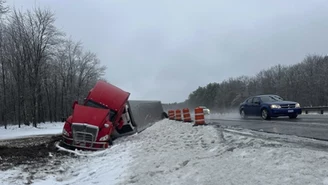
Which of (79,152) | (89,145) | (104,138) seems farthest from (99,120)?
(79,152)

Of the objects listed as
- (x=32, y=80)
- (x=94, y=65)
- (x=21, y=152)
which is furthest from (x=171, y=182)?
(x=94, y=65)

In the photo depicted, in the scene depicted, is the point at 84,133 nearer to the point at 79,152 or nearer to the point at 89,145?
the point at 89,145

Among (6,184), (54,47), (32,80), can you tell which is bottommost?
(6,184)

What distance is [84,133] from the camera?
1254 cm

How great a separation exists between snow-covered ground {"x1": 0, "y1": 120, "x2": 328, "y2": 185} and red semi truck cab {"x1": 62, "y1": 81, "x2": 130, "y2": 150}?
2.31 metres

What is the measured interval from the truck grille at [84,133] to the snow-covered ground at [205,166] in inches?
89.0

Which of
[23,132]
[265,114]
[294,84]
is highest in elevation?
[294,84]

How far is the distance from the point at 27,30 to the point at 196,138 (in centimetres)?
3941

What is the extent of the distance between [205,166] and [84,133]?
7771mm

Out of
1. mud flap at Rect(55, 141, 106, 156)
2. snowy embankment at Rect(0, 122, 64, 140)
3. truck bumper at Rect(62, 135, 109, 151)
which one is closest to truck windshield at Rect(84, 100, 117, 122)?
truck bumper at Rect(62, 135, 109, 151)

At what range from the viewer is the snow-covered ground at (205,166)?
4.73 meters

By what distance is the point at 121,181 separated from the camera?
21.6 feet

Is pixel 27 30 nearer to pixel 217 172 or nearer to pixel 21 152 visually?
pixel 21 152

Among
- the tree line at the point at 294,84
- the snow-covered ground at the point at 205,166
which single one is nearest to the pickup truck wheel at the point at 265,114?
the snow-covered ground at the point at 205,166
